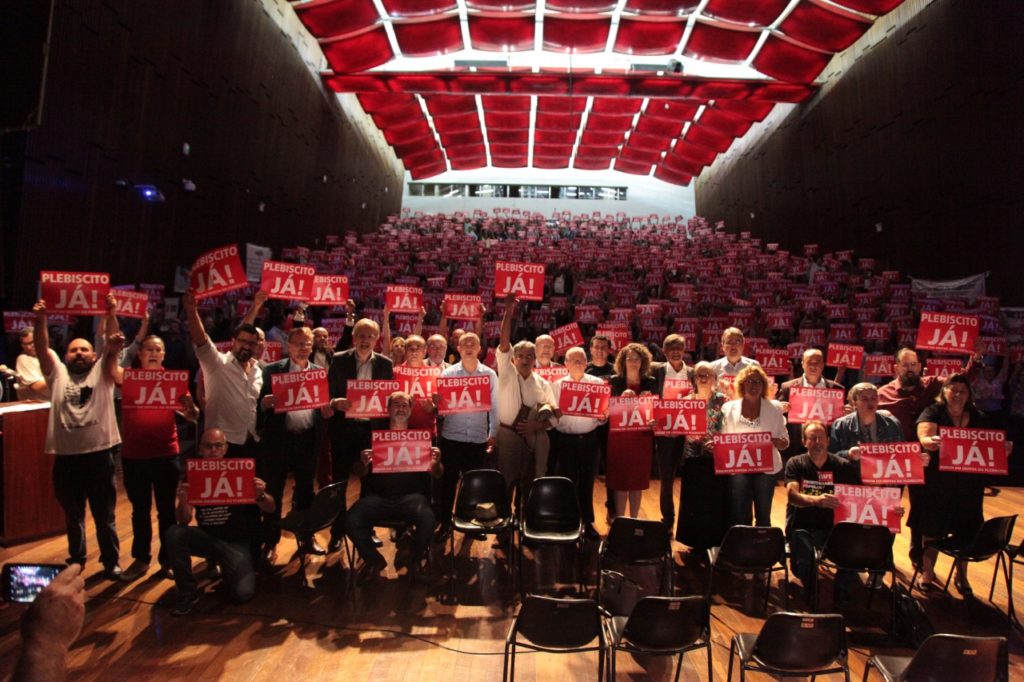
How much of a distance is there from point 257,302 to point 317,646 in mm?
2416

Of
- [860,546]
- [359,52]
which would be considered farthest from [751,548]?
[359,52]

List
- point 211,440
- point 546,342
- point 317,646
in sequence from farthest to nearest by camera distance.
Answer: point 546,342 → point 211,440 → point 317,646

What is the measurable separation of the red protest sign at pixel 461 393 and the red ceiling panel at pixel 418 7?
13.8 meters

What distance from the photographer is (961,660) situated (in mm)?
2715

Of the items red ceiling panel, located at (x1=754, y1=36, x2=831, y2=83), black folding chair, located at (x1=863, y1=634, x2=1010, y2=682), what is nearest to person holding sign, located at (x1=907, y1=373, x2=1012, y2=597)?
black folding chair, located at (x1=863, y1=634, x2=1010, y2=682)

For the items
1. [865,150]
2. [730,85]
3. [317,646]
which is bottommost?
[317,646]

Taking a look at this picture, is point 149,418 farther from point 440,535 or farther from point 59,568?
point 59,568

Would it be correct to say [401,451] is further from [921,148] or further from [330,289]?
[921,148]

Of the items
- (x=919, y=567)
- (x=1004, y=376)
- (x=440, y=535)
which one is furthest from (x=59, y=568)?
(x=1004, y=376)

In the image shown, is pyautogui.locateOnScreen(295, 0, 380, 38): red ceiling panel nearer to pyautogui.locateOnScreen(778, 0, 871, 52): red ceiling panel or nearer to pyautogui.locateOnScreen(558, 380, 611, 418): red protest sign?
pyautogui.locateOnScreen(778, 0, 871, 52): red ceiling panel

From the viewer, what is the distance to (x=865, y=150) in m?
15.6

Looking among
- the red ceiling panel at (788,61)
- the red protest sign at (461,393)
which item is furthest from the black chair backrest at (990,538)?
the red ceiling panel at (788,61)

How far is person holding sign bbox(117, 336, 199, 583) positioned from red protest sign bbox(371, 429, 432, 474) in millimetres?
1299

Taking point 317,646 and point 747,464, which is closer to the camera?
point 317,646
